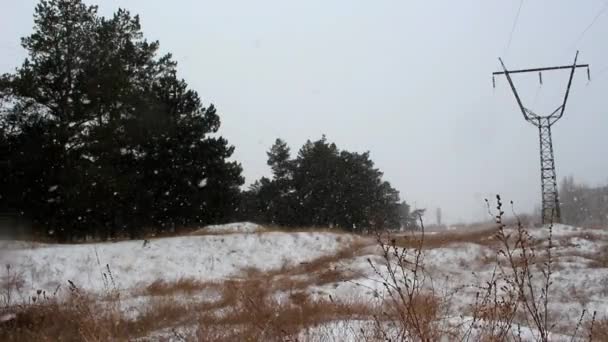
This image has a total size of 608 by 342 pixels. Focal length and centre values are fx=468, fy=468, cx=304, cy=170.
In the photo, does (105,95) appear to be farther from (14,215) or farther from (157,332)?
(157,332)

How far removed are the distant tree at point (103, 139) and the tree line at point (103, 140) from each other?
5cm

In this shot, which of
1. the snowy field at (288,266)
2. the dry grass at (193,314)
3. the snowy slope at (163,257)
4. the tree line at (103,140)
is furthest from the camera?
the tree line at (103,140)

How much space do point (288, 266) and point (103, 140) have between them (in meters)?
10.3

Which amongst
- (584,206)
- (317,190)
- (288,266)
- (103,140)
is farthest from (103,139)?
(584,206)

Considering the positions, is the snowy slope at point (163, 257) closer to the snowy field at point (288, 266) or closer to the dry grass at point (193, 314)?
the snowy field at point (288, 266)

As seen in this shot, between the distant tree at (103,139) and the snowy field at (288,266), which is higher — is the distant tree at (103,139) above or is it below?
above

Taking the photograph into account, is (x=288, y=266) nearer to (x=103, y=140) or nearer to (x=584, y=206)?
(x=103, y=140)

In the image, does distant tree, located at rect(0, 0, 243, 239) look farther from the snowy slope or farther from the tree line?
the snowy slope

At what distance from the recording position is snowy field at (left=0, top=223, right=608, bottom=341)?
10602 mm

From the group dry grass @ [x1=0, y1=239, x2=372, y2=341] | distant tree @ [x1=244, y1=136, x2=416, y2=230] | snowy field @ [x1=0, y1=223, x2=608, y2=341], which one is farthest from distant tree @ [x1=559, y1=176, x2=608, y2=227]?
dry grass @ [x1=0, y1=239, x2=372, y2=341]

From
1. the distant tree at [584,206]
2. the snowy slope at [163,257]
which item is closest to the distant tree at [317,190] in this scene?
the snowy slope at [163,257]

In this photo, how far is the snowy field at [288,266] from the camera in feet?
34.8

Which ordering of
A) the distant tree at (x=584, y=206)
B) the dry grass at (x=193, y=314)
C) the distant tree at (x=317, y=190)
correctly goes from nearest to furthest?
the dry grass at (x=193, y=314), the distant tree at (x=317, y=190), the distant tree at (x=584, y=206)

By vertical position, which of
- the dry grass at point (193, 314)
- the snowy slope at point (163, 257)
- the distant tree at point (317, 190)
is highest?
the distant tree at point (317, 190)
